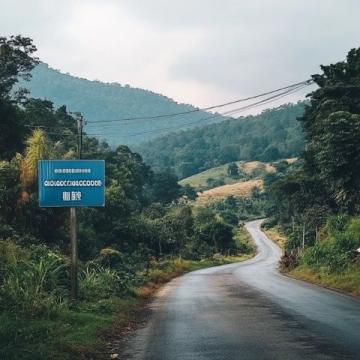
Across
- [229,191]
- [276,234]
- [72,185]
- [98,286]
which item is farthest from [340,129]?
[229,191]

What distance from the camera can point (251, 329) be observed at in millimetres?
12164

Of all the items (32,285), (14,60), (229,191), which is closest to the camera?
(32,285)

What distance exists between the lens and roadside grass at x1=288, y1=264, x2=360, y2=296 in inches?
927

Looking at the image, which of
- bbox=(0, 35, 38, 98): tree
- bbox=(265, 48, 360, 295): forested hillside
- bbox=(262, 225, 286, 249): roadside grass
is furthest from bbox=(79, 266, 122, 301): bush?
bbox=(262, 225, 286, 249): roadside grass

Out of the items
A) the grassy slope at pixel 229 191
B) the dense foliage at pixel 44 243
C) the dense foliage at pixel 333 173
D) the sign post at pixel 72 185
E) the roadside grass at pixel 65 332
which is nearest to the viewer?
the roadside grass at pixel 65 332

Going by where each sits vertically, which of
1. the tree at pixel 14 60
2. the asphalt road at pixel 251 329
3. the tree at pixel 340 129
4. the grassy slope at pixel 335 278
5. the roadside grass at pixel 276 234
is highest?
the tree at pixel 14 60

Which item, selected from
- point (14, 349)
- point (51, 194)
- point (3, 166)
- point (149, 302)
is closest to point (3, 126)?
point (3, 166)

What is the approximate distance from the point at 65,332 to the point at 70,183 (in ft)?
18.2

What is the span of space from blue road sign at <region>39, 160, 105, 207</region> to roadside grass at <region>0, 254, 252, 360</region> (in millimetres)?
2935

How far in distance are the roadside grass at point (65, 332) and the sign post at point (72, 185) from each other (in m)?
1.49

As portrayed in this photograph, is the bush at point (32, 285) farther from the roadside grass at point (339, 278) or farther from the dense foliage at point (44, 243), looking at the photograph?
the roadside grass at point (339, 278)

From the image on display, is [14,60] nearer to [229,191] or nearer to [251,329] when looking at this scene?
[251,329]

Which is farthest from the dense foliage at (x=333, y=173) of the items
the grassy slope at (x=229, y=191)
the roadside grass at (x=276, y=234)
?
the grassy slope at (x=229, y=191)

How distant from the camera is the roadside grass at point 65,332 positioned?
8695 mm
